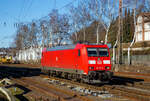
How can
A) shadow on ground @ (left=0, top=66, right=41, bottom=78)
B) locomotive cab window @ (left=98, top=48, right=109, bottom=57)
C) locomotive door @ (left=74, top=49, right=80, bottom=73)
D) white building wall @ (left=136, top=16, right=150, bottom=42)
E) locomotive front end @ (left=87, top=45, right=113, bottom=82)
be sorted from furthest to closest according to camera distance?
1. white building wall @ (left=136, top=16, right=150, bottom=42)
2. shadow on ground @ (left=0, top=66, right=41, bottom=78)
3. locomotive door @ (left=74, top=49, right=80, bottom=73)
4. locomotive cab window @ (left=98, top=48, right=109, bottom=57)
5. locomotive front end @ (left=87, top=45, right=113, bottom=82)

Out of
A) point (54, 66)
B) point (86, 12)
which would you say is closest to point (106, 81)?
point (54, 66)

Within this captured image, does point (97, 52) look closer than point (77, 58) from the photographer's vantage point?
Yes

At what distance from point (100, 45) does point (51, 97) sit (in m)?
6.94

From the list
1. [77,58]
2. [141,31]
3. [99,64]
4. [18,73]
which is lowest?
[18,73]

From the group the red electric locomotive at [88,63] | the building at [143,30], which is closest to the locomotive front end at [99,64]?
the red electric locomotive at [88,63]

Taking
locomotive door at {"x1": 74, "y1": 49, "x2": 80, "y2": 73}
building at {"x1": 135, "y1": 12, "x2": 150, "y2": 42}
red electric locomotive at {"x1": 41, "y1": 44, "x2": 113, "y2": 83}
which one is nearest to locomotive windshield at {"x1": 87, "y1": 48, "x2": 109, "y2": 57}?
red electric locomotive at {"x1": 41, "y1": 44, "x2": 113, "y2": 83}

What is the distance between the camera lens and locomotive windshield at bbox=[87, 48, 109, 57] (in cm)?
1744

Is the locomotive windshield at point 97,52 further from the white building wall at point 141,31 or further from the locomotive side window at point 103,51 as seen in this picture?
the white building wall at point 141,31

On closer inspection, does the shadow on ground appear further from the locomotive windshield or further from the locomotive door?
the locomotive windshield

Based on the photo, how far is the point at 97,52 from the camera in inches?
696

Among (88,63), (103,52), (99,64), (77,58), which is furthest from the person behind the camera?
(77,58)

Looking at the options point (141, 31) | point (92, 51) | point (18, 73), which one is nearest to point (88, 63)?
point (92, 51)

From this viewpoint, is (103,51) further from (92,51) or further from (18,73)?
(18,73)

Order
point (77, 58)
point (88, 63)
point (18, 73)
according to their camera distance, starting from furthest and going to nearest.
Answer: point (18, 73), point (77, 58), point (88, 63)
